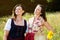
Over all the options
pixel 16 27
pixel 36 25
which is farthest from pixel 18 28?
pixel 36 25

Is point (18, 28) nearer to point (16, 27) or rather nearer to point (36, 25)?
point (16, 27)

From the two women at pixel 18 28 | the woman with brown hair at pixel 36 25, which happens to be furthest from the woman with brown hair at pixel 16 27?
the woman with brown hair at pixel 36 25

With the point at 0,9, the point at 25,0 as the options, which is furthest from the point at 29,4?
the point at 0,9

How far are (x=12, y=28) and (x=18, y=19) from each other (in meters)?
0.19

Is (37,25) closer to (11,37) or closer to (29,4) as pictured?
(11,37)

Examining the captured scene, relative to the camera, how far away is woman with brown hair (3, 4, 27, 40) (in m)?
5.35

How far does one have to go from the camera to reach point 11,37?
541cm

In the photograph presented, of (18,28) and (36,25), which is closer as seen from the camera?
(18,28)

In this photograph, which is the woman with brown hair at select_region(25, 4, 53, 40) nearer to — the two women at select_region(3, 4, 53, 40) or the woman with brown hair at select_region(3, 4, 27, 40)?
the two women at select_region(3, 4, 53, 40)

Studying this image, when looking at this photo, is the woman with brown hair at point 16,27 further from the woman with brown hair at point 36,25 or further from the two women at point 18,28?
the woman with brown hair at point 36,25

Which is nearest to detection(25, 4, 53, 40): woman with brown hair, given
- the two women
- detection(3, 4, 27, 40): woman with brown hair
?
the two women

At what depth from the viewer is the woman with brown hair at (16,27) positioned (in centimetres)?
535

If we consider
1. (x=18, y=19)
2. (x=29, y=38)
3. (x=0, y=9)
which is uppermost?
(x=18, y=19)

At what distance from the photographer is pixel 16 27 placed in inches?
211
